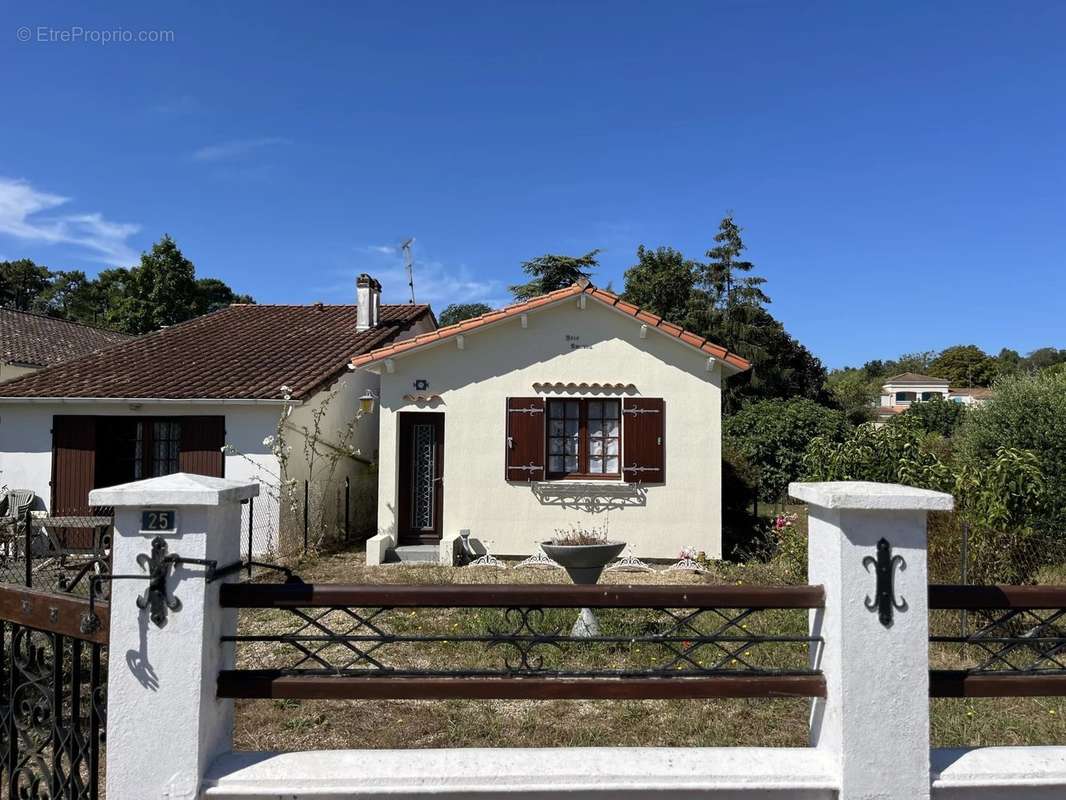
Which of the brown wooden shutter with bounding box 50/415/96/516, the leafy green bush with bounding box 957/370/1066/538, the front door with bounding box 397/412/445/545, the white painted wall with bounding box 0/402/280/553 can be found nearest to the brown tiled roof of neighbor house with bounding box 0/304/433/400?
the white painted wall with bounding box 0/402/280/553

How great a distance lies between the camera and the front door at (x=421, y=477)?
33.5 ft

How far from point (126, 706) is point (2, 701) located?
0.95 meters

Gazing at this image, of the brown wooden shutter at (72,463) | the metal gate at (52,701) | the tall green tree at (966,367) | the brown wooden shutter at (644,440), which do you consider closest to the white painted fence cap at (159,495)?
the metal gate at (52,701)

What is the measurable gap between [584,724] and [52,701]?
2826 millimetres

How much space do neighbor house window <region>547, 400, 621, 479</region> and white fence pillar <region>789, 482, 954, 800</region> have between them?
25.9 ft

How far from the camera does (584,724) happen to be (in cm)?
406

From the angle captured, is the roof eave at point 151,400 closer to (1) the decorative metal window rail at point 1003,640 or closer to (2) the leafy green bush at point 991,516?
(2) the leafy green bush at point 991,516

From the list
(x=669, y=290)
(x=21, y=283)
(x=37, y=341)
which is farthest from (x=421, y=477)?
(x=21, y=283)

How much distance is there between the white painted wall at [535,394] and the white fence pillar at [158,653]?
786 centimetres

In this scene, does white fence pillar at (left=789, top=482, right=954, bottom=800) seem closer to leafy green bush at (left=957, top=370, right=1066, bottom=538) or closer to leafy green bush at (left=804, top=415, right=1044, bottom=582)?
leafy green bush at (left=804, top=415, right=1044, bottom=582)

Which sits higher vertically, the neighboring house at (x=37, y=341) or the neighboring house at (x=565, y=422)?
the neighboring house at (x=37, y=341)

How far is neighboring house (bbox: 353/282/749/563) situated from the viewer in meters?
9.80

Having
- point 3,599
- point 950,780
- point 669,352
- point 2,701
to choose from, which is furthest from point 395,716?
point 669,352

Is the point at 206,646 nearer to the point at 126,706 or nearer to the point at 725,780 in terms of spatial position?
the point at 126,706
